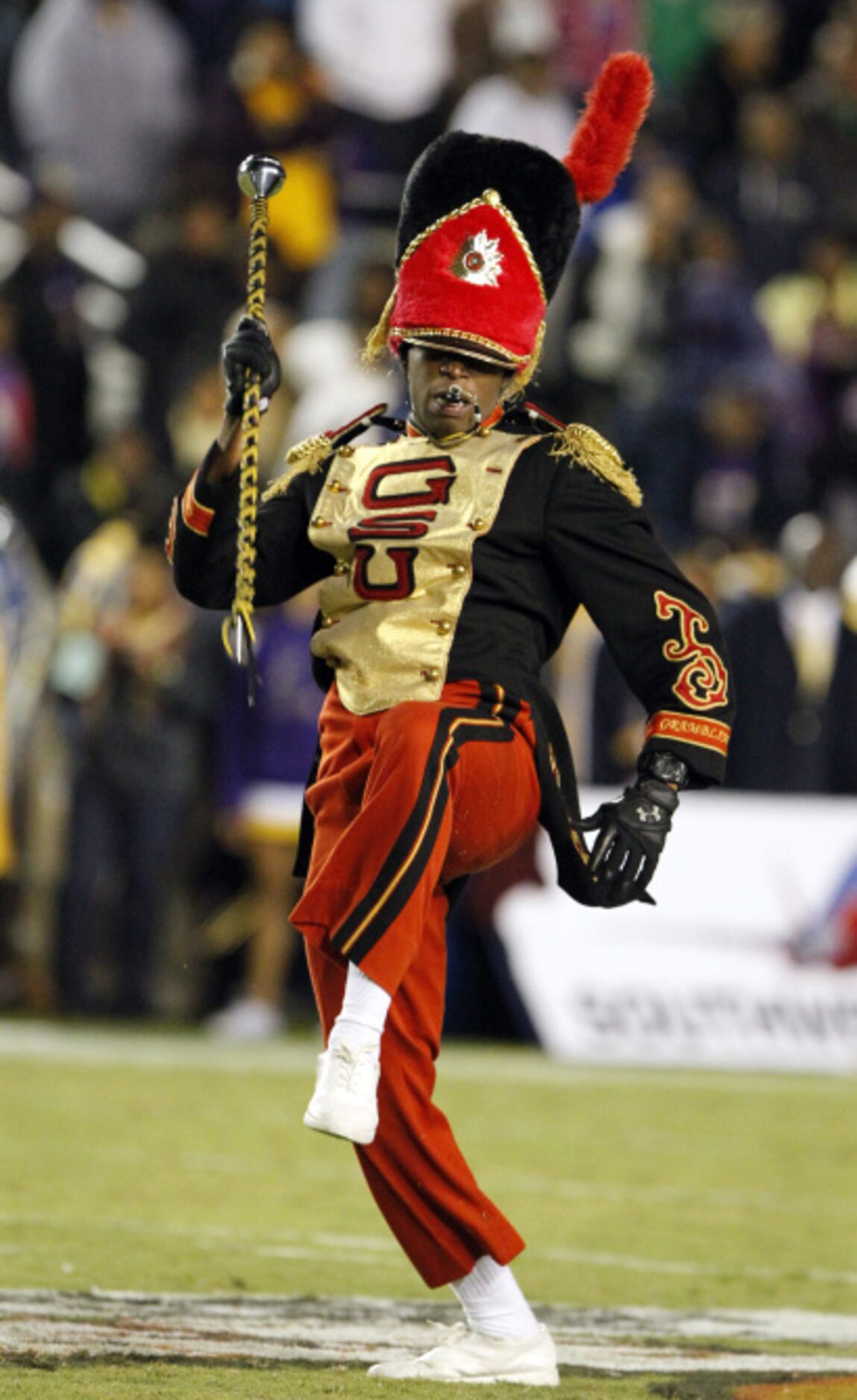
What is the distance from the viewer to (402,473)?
5.23 m

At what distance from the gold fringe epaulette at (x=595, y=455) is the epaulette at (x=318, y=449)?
1.22 ft

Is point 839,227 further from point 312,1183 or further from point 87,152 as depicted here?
point 312,1183

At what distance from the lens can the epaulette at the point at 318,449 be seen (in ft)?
17.7

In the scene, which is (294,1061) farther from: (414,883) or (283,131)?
(414,883)

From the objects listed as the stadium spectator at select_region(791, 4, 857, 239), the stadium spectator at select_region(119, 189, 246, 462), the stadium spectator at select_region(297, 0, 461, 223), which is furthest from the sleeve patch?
the stadium spectator at select_region(791, 4, 857, 239)

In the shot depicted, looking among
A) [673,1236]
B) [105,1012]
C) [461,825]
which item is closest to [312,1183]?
[673,1236]

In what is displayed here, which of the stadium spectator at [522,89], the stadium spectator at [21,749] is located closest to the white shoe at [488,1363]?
the stadium spectator at [21,749]

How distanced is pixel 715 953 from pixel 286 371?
3.76 m

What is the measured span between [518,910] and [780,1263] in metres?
4.86

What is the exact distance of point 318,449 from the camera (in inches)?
214

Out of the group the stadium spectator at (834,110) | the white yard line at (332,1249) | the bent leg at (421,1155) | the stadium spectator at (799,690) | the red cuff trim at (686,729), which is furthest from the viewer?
the stadium spectator at (834,110)

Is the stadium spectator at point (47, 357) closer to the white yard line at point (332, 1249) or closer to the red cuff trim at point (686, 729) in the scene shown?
the white yard line at point (332, 1249)

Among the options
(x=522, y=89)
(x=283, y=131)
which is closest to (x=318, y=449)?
(x=522, y=89)

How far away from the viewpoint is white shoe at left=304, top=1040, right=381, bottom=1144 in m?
4.78
